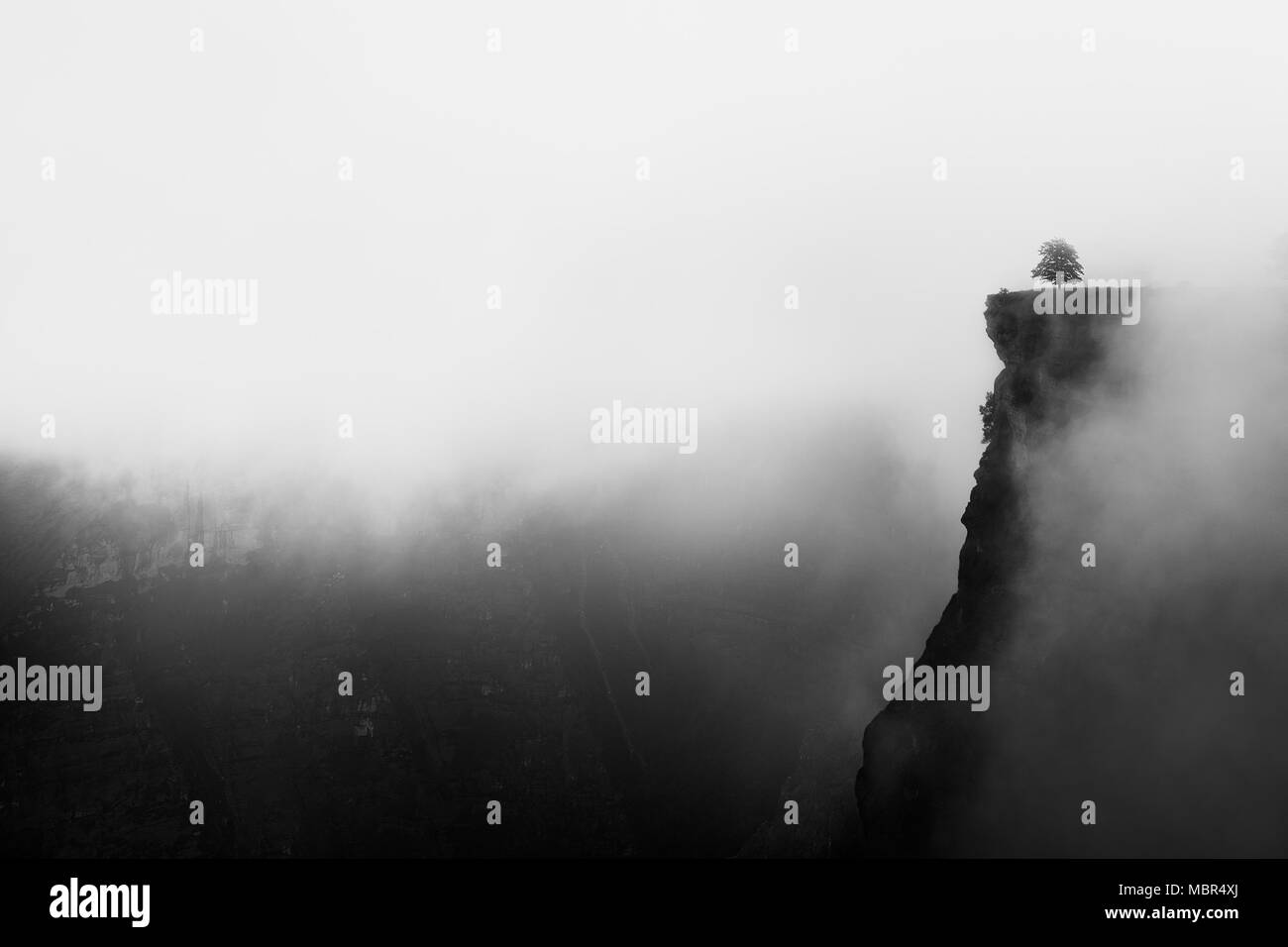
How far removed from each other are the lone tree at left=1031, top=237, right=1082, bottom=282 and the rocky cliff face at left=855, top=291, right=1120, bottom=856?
412cm

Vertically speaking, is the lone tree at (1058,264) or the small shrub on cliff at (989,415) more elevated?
the lone tree at (1058,264)

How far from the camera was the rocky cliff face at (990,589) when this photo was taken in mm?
35094

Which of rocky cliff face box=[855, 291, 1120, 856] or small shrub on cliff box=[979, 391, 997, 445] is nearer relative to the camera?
rocky cliff face box=[855, 291, 1120, 856]

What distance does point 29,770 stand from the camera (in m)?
65.2

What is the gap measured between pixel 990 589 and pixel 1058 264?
16934 millimetres

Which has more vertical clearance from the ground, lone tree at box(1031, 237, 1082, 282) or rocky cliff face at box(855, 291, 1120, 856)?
lone tree at box(1031, 237, 1082, 282)

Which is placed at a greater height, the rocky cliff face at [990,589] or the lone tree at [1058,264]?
the lone tree at [1058,264]

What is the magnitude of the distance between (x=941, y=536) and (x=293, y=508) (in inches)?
2502

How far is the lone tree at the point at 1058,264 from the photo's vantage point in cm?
3944

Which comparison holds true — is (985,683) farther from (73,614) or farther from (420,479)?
(73,614)

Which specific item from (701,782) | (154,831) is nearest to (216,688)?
(154,831)

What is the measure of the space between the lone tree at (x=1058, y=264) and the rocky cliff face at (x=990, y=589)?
4119 mm

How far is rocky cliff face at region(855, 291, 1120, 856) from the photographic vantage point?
35094mm

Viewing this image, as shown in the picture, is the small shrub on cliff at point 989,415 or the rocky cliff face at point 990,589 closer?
the rocky cliff face at point 990,589
